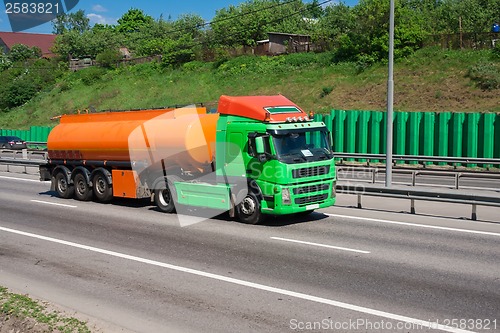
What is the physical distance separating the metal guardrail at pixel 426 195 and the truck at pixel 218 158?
2.43 metres

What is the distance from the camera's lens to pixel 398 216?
55.1 feet

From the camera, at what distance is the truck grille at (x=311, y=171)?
49.0 ft

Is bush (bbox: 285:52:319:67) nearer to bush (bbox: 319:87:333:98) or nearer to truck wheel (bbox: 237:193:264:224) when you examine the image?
bush (bbox: 319:87:333:98)

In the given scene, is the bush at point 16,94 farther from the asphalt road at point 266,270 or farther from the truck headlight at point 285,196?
the truck headlight at point 285,196

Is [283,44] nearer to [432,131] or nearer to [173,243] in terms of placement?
[432,131]

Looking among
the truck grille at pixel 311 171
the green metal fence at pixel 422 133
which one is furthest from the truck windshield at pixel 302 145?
the green metal fence at pixel 422 133

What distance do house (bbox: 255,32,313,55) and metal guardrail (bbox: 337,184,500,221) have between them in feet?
134

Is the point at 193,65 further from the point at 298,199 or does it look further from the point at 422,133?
the point at 298,199

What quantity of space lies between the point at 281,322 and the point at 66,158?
15.2 metres

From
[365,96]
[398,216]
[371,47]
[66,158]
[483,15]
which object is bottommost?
[398,216]

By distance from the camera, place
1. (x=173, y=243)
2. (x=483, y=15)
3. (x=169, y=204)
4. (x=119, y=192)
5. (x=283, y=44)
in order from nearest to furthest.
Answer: (x=173, y=243) < (x=169, y=204) < (x=119, y=192) < (x=483, y=15) < (x=283, y=44)

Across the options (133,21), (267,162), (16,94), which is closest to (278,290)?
(267,162)

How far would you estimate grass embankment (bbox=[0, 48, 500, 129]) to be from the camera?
40.1 meters

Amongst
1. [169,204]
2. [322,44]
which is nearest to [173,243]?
[169,204]
